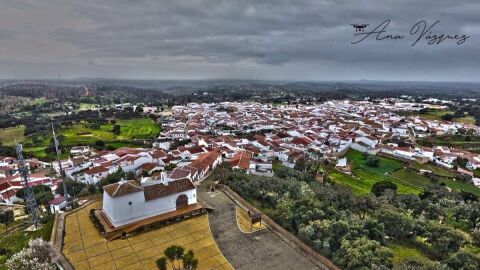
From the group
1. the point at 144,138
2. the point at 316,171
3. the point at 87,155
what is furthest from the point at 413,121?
the point at 87,155

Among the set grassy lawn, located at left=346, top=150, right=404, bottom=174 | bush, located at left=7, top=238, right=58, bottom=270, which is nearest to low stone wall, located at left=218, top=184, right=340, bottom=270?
bush, located at left=7, top=238, right=58, bottom=270

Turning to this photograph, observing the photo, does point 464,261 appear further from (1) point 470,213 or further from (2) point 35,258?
(2) point 35,258

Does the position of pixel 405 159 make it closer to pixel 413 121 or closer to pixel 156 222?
pixel 413 121

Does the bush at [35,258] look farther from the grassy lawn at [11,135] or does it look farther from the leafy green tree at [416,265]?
the grassy lawn at [11,135]

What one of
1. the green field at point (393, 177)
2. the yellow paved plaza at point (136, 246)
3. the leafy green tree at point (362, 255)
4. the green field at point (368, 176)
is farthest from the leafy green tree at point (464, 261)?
the green field at point (393, 177)

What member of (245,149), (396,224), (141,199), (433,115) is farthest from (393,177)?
(433,115)

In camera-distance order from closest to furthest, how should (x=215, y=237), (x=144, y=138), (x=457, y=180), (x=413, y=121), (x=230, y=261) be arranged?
(x=230, y=261)
(x=215, y=237)
(x=457, y=180)
(x=144, y=138)
(x=413, y=121)
